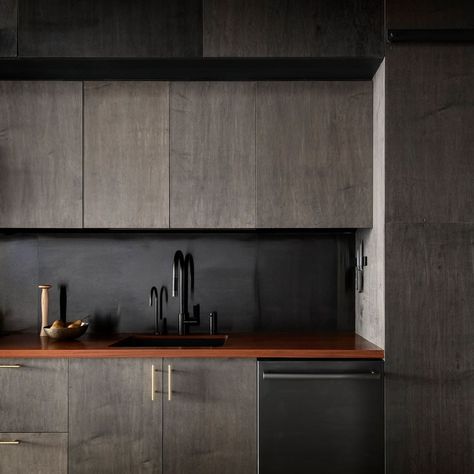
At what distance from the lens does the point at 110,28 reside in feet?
8.72

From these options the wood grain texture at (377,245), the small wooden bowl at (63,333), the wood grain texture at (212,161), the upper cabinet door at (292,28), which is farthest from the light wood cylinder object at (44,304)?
the wood grain texture at (377,245)

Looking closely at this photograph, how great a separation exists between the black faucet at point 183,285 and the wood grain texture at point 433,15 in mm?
1578

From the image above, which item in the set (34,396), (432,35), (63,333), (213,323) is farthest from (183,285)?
(432,35)

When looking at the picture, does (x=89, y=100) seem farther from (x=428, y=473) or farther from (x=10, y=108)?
(x=428, y=473)

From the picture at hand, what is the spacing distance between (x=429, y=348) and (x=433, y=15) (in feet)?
4.91

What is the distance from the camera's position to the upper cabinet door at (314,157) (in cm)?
282

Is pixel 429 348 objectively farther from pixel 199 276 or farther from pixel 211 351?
pixel 199 276

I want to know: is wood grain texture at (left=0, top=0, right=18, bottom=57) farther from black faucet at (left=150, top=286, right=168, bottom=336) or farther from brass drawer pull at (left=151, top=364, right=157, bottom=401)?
brass drawer pull at (left=151, top=364, right=157, bottom=401)

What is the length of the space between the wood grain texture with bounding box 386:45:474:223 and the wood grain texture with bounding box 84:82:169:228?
1.09 meters

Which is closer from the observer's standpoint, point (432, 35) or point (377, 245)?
point (432, 35)

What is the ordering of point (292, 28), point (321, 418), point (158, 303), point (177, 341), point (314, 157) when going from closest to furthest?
point (321, 418)
point (292, 28)
point (314, 157)
point (177, 341)
point (158, 303)

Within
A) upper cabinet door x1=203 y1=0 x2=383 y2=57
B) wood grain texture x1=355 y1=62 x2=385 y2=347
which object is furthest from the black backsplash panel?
upper cabinet door x1=203 y1=0 x2=383 y2=57

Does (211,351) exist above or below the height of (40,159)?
below

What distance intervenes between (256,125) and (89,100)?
84 centimetres
